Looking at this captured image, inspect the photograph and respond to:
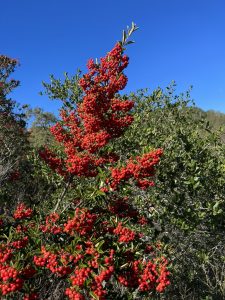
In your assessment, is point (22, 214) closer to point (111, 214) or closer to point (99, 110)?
point (111, 214)

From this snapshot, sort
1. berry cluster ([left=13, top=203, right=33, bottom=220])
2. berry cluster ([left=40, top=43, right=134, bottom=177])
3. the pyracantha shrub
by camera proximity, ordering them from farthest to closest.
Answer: berry cluster ([left=40, top=43, right=134, bottom=177]) → berry cluster ([left=13, top=203, right=33, bottom=220]) → the pyracantha shrub

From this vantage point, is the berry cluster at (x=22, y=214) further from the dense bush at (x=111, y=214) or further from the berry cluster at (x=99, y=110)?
the berry cluster at (x=99, y=110)

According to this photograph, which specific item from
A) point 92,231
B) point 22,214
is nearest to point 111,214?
point 92,231

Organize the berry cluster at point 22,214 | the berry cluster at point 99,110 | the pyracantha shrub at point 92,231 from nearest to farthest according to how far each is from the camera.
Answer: the pyracantha shrub at point 92,231, the berry cluster at point 22,214, the berry cluster at point 99,110

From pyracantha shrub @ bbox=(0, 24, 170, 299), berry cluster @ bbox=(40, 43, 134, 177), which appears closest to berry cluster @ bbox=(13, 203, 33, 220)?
pyracantha shrub @ bbox=(0, 24, 170, 299)

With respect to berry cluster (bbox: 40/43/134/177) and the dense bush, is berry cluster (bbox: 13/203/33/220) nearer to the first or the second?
the dense bush

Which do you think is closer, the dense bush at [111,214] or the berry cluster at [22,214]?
the dense bush at [111,214]

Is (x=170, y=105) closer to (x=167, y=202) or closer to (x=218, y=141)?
(x=218, y=141)

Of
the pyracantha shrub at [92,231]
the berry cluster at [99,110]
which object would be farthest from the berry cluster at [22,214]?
the berry cluster at [99,110]

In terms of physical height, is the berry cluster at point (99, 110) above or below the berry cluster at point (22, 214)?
above

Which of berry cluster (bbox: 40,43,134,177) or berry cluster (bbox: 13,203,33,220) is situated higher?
berry cluster (bbox: 40,43,134,177)

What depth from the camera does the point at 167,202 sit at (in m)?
Answer: 7.98

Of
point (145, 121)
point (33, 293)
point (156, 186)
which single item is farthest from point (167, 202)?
point (145, 121)

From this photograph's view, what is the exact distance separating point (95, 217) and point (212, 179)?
4385 millimetres
